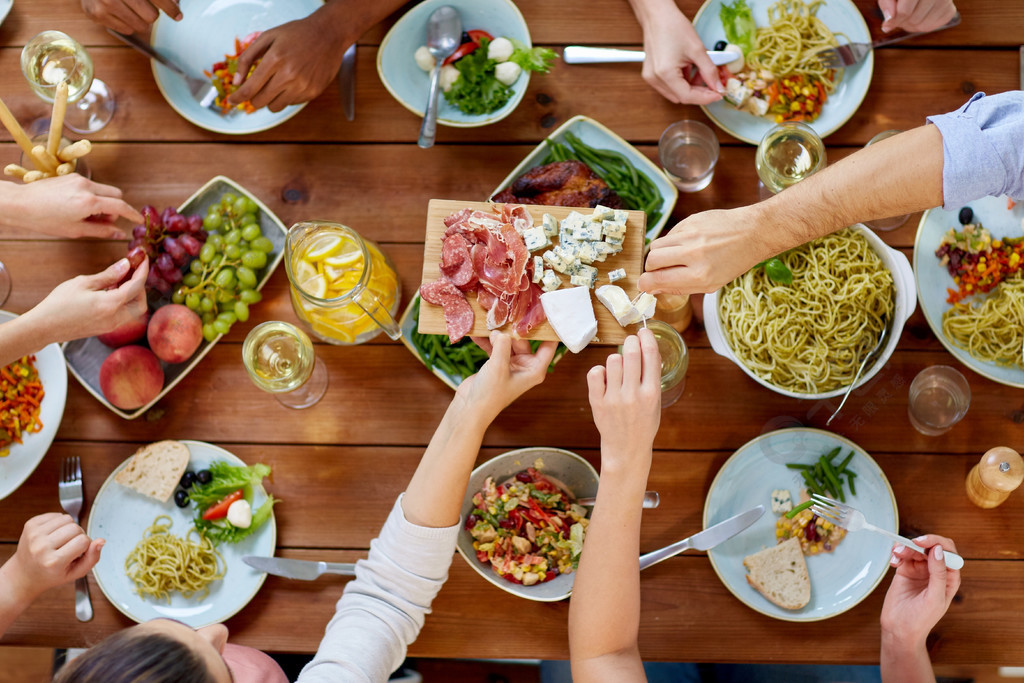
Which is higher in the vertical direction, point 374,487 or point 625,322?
point 625,322

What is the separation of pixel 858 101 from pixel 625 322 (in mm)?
912

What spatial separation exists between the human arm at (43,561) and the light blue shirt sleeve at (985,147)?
6.91 ft

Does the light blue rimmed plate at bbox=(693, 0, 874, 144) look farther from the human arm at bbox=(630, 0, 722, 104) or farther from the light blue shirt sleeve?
the light blue shirt sleeve

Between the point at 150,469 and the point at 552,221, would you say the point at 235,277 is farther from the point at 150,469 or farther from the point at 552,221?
the point at 552,221

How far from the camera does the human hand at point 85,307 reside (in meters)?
1.78

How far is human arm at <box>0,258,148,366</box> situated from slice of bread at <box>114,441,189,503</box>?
34 cm

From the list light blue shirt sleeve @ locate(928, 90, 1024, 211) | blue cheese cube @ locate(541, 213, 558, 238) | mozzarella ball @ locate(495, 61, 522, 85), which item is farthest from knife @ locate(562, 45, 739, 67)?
light blue shirt sleeve @ locate(928, 90, 1024, 211)

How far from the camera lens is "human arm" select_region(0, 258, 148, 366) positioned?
177 centimetres

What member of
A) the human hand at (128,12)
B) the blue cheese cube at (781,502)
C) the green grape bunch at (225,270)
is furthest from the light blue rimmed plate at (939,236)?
the human hand at (128,12)

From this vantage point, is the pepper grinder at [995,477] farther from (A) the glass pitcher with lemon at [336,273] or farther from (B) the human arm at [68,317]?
(B) the human arm at [68,317]

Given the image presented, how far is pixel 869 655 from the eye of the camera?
5.97 feet

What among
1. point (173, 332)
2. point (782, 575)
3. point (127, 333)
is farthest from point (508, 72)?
point (782, 575)

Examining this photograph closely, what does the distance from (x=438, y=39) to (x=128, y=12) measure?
826mm

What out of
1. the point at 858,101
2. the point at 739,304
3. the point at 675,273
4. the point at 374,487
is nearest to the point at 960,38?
the point at 858,101
